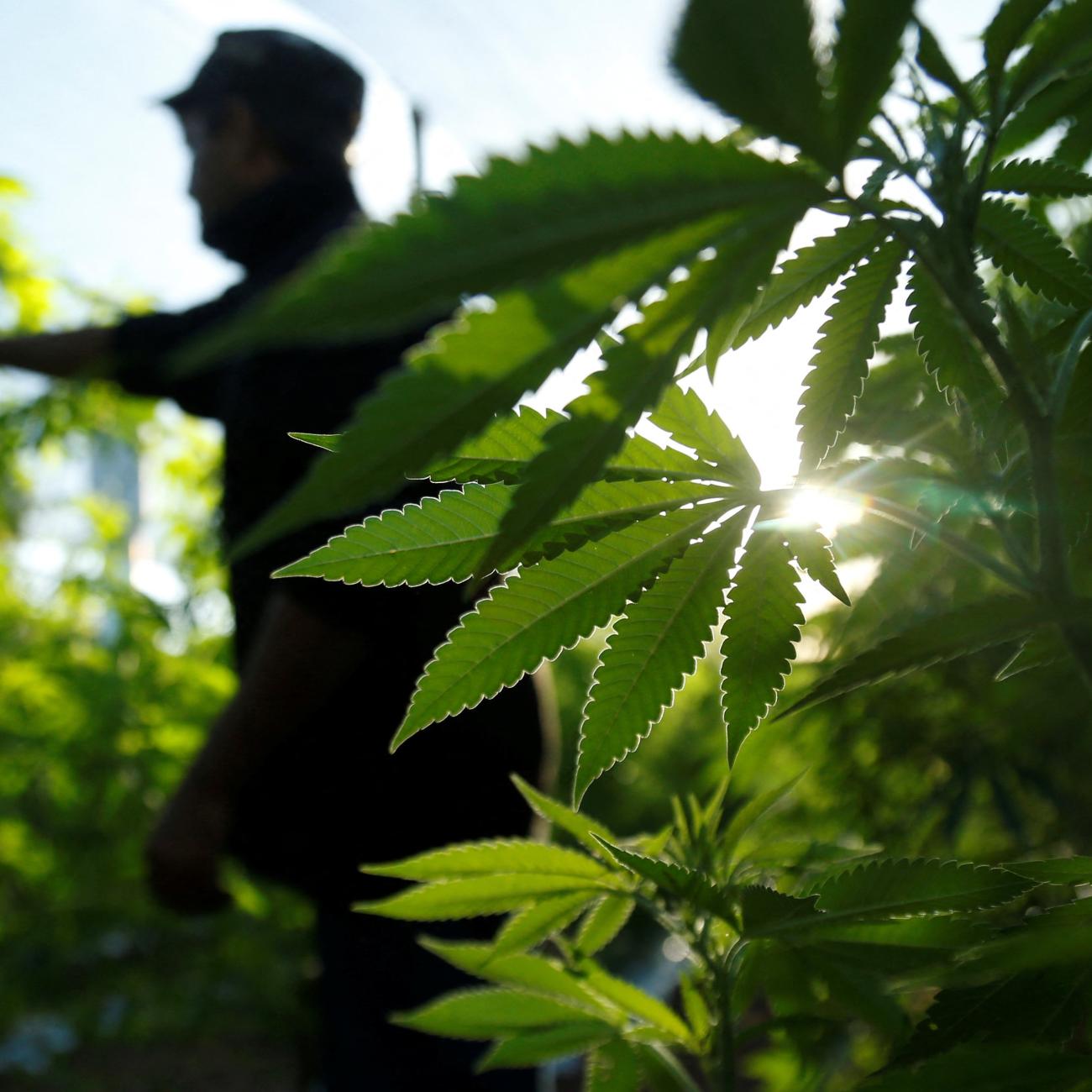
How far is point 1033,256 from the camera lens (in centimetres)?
49

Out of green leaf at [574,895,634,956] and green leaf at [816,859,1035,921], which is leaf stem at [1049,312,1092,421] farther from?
green leaf at [574,895,634,956]

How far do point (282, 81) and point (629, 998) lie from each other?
7.01 ft

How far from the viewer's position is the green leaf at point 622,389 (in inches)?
11.9

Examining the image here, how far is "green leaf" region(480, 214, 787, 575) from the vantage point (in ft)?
0.99

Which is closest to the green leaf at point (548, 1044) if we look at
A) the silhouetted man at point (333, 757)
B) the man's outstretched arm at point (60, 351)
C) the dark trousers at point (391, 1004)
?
the silhouetted man at point (333, 757)

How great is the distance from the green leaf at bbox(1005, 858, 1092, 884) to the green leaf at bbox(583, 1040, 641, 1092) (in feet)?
0.72

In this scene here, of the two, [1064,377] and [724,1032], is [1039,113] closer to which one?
[1064,377]

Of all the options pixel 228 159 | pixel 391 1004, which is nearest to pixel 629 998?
pixel 391 1004

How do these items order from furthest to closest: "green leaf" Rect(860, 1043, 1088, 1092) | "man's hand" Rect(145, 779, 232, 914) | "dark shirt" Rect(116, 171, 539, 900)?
"man's hand" Rect(145, 779, 232, 914)
"dark shirt" Rect(116, 171, 539, 900)
"green leaf" Rect(860, 1043, 1088, 1092)

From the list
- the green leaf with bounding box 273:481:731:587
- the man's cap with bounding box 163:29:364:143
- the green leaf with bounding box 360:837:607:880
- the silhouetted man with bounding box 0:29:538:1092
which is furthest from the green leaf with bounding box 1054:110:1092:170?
the man's cap with bounding box 163:29:364:143

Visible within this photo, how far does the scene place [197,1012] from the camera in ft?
13.5

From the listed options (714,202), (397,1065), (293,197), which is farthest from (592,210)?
(293,197)

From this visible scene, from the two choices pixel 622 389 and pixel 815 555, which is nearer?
pixel 622 389

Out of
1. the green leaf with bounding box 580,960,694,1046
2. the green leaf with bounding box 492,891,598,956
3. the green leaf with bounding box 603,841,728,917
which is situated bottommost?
the green leaf with bounding box 580,960,694,1046
